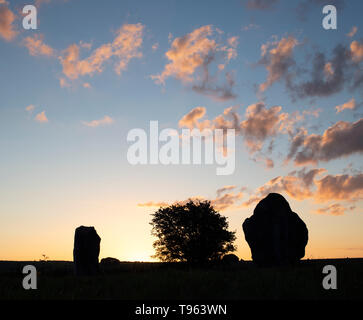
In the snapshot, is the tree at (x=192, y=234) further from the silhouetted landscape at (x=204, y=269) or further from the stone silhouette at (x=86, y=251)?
the stone silhouette at (x=86, y=251)

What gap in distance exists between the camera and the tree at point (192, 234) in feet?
146

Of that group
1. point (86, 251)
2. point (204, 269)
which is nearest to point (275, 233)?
point (204, 269)

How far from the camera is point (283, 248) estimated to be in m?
31.1

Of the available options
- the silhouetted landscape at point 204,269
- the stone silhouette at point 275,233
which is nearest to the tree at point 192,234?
the silhouetted landscape at point 204,269

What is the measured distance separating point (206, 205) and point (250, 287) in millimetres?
33534

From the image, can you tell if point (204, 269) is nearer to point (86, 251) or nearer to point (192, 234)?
point (86, 251)

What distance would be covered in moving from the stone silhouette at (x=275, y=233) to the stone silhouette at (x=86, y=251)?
12077 millimetres

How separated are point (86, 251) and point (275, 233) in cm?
1455

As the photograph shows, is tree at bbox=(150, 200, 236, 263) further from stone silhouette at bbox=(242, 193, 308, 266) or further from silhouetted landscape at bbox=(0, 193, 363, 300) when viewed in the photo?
stone silhouette at bbox=(242, 193, 308, 266)

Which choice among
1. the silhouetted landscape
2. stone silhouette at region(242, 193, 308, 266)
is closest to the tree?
the silhouetted landscape

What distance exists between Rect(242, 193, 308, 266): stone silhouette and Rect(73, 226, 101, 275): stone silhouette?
12.1m

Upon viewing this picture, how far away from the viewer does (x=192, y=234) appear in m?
45.3
